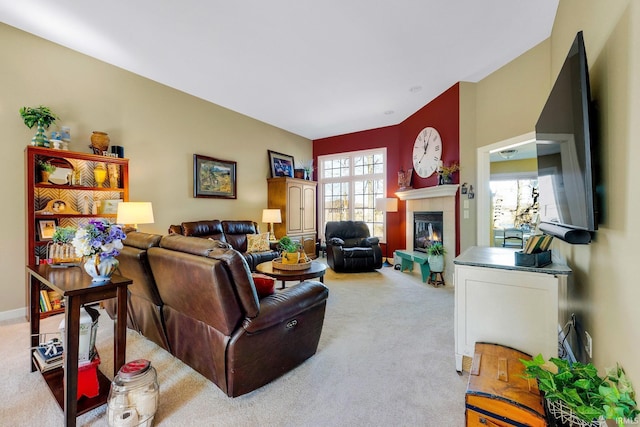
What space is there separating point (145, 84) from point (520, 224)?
29.8 feet

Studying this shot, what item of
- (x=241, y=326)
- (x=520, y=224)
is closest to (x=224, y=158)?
(x=241, y=326)

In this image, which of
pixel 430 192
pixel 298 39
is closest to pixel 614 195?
pixel 298 39

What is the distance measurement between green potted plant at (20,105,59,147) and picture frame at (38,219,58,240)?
85 centimetres

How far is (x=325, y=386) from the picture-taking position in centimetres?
189

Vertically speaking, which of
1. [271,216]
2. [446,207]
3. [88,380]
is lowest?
[88,380]

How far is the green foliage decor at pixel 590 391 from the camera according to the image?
0.94 m

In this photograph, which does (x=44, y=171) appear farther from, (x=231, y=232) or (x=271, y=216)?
(x=271, y=216)

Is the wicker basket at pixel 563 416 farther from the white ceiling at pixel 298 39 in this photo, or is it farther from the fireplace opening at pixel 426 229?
the fireplace opening at pixel 426 229

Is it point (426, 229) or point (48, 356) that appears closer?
point (48, 356)

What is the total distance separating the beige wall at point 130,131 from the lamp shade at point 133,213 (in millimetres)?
640

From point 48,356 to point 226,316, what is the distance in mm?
1377

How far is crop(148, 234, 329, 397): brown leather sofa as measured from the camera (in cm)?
162

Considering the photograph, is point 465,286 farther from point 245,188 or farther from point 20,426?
point 245,188

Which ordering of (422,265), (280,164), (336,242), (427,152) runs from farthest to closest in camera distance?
(280,164)
(336,242)
(427,152)
(422,265)
